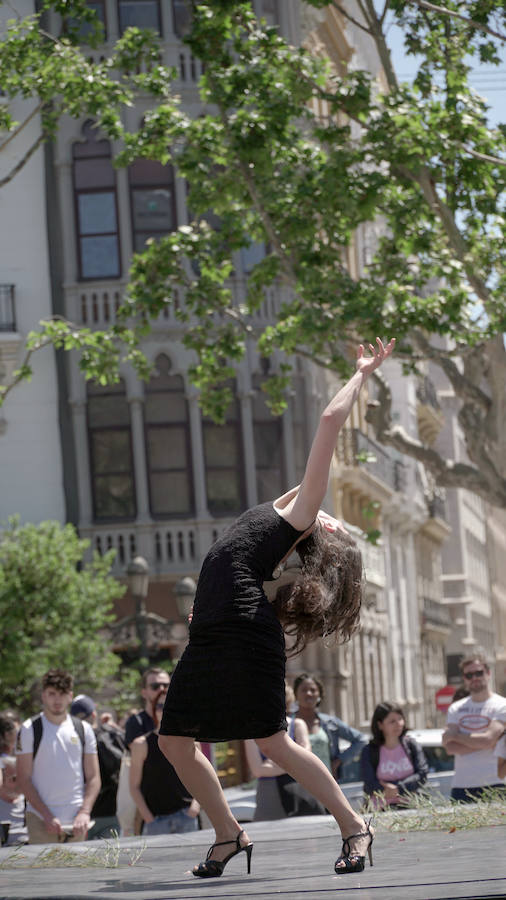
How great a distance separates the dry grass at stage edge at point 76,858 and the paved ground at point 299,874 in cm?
4

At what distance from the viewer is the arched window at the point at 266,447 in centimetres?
3550

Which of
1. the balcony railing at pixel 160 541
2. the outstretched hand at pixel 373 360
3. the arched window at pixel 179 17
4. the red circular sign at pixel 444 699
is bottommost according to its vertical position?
the red circular sign at pixel 444 699

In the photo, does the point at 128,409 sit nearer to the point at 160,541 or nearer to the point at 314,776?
the point at 160,541

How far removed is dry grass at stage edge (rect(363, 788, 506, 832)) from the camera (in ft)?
26.1

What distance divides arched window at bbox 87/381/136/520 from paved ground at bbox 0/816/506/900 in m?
26.7

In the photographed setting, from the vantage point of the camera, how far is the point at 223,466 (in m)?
35.2

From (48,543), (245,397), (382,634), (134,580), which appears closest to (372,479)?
(382,634)

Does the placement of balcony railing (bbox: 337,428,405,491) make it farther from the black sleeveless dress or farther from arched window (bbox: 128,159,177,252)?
the black sleeveless dress

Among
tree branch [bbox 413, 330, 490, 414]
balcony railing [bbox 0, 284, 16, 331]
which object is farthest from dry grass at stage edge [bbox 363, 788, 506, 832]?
balcony railing [bbox 0, 284, 16, 331]

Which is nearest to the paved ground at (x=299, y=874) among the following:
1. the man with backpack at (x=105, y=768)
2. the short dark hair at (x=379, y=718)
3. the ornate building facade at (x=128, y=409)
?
the short dark hair at (x=379, y=718)

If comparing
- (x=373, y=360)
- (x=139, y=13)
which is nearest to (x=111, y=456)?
(x=139, y=13)

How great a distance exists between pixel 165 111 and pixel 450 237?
3.74 m

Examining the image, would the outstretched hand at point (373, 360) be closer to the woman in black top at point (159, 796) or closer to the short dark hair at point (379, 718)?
the woman in black top at point (159, 796)

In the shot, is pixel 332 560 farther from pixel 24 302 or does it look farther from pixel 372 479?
pixel 372 479
